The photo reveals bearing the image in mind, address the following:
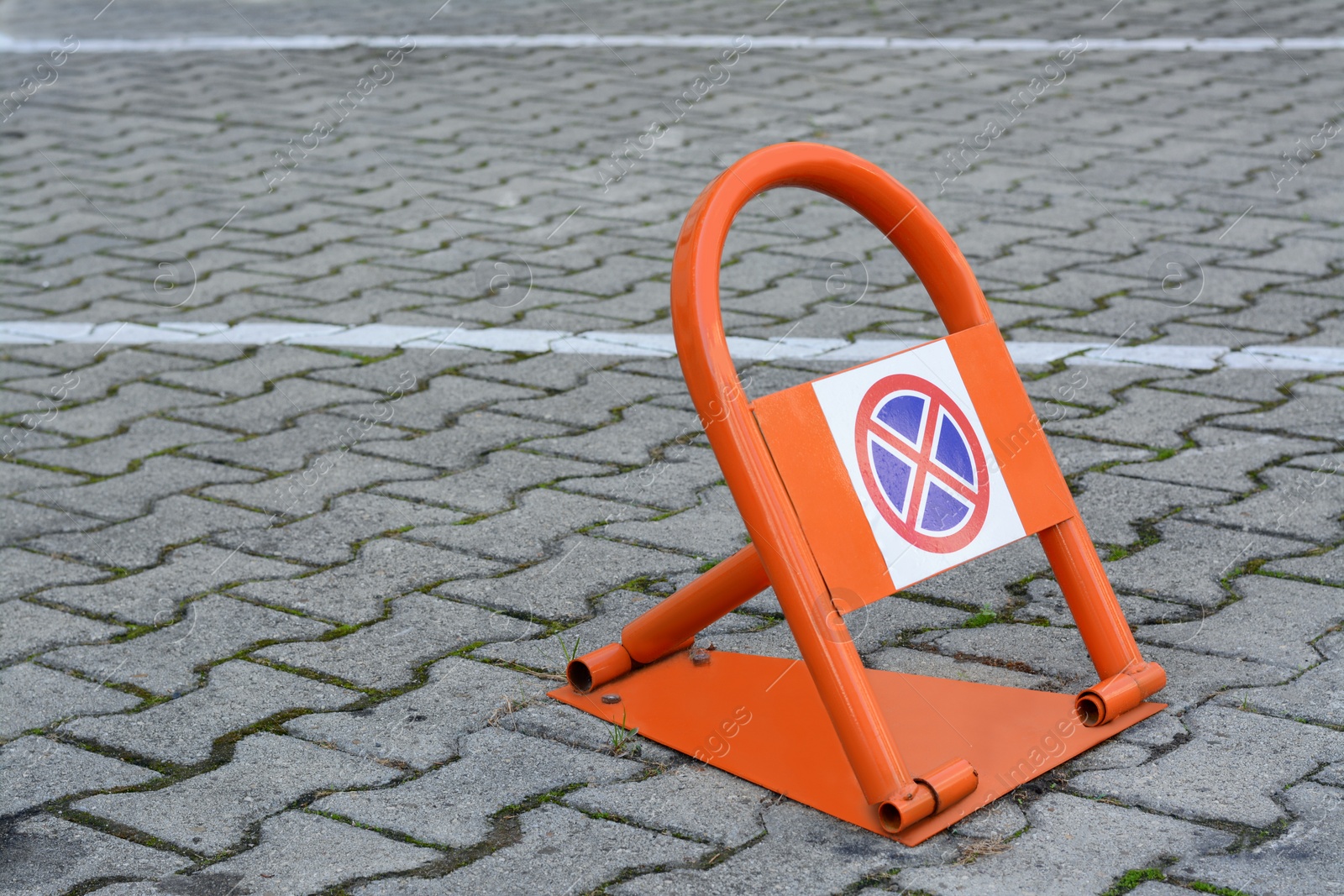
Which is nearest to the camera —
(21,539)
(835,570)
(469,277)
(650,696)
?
(835,570)

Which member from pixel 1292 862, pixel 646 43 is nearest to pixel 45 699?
pixel 1292 862

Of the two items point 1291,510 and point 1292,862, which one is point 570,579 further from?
point 1291,510

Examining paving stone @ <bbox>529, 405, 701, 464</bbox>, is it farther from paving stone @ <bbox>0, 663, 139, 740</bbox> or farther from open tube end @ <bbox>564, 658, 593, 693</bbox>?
paving stone @ <bbox>0, 663, 139, 740</bbox>

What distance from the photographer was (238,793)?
2.01 metres

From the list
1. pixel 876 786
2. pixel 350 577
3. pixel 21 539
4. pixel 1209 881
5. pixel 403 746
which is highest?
pixel 21 539

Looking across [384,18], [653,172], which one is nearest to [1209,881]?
[653,172]

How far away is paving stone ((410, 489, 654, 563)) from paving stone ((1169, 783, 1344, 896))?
142 cm

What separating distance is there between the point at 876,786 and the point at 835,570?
287 mm

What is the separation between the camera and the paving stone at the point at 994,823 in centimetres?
188

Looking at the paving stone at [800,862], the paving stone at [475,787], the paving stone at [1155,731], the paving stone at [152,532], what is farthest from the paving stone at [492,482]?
the paving stone at [1155,731]

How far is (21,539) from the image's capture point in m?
2.90

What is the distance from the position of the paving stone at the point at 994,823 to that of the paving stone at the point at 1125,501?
956mm

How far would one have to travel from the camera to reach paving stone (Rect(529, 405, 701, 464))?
10.7 feet

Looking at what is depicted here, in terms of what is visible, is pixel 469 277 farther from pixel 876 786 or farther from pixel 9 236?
pixel 876 786
